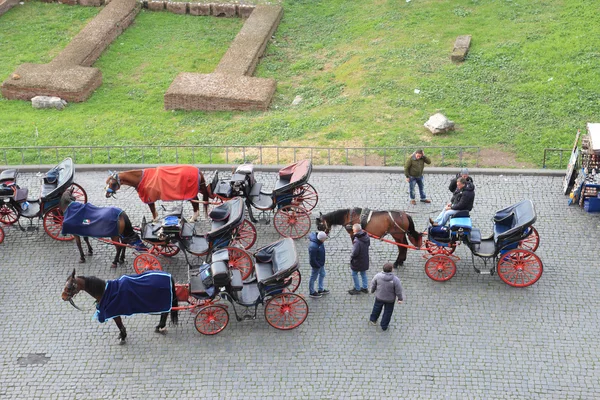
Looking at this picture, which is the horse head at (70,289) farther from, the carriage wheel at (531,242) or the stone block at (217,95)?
the stone block at (217,95)

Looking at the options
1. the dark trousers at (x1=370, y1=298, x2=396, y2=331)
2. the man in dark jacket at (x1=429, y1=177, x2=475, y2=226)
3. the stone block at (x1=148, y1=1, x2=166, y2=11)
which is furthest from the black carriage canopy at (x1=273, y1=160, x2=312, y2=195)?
the stone block at (x1=148, y1=1, x2=166, y2=11)

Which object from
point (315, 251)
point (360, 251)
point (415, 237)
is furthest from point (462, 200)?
point (315, 251)

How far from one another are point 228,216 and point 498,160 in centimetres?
682

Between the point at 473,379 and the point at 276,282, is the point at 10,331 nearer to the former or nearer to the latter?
the point at 276,282

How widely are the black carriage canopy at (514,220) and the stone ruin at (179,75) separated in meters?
8.91

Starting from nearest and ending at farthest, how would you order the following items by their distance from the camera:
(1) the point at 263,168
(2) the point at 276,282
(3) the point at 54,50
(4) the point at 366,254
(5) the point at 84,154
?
(2) the point at 276,282 → (4) the point at 366,254 → (1) the point at 263,168 → (5) the point at 84,154 → (3) the point at 54,50

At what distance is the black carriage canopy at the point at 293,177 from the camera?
12.0 metres

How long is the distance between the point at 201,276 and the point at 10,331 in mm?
2987

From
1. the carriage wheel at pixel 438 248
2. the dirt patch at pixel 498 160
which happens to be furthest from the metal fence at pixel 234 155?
the carriage wheel at pixel 438 248

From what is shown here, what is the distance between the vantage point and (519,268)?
1084 cm

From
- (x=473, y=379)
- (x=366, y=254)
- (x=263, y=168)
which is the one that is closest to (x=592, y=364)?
(x=473, y=379)

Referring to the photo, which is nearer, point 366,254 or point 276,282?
point 276,282

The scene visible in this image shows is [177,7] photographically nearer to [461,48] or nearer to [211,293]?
[461,48]

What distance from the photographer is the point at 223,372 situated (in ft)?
31.1
